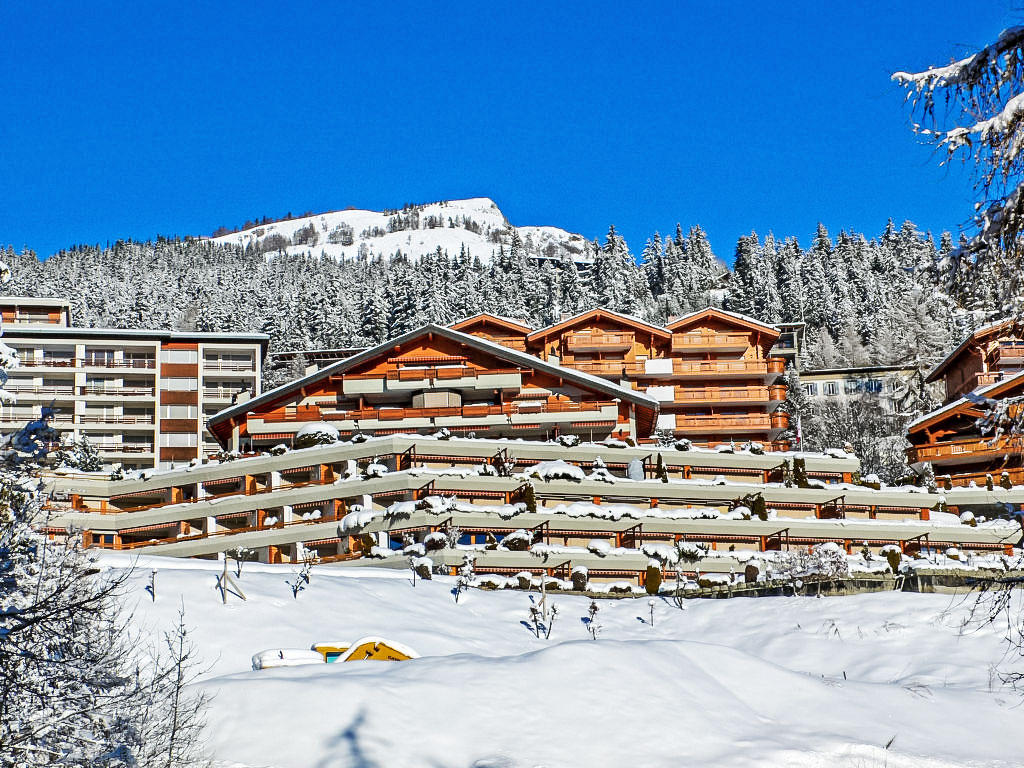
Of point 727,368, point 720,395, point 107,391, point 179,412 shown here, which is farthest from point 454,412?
point 107,391

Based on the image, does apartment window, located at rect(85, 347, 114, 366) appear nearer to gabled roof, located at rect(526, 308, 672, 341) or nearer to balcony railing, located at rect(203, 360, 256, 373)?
balcony railing, located at rect(203, 360, 256, 373)

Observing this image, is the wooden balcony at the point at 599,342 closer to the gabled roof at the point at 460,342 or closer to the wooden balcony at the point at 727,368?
the wooden balcony at the point at 727,368

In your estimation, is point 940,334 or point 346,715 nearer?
point 346,715

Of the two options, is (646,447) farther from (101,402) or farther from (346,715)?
(101,402)

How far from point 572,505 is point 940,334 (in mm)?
62284

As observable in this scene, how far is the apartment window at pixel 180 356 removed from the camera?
92.1 metres

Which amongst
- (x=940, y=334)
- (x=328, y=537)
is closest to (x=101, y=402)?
(x=328, y=537)

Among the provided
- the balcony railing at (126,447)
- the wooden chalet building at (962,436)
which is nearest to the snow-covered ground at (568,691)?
the wooden chalet building at (962,436)

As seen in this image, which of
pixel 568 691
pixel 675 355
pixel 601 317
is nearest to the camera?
pixel 568 691

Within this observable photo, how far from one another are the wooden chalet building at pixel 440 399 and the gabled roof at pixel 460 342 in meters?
0.06

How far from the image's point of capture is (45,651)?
13156mm

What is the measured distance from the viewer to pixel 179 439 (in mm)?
89688

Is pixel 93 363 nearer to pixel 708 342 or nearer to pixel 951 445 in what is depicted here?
pixel 708 342

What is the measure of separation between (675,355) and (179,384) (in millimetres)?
41687
